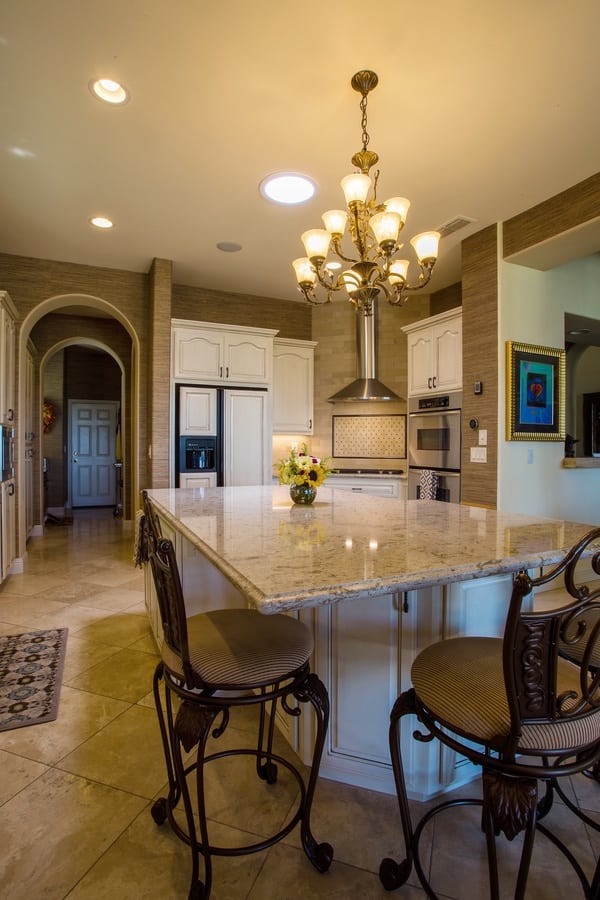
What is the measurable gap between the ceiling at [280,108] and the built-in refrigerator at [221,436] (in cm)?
155

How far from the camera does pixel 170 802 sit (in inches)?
54.2

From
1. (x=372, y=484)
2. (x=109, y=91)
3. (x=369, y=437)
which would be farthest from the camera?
(x=369, y=437)

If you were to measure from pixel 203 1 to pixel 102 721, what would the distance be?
9.65ft

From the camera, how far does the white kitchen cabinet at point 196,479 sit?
432 centimetres

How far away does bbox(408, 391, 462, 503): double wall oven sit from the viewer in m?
3.82

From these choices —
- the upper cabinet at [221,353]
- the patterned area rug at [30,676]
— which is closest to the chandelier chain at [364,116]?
the upper cabinet at [221,353]

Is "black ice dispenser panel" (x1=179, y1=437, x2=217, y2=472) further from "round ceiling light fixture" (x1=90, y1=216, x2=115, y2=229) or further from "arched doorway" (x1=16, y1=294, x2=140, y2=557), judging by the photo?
"round ceiling light fixture" (x1=90, y1=216, x2=115, y2=229)

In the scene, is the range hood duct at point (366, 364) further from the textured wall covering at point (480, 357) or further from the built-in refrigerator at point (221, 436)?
the textured wall covering at point (480, 357)

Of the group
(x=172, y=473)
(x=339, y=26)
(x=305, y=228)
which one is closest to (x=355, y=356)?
(x=305, y=228)

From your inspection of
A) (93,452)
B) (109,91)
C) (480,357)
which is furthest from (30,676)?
(93,452)

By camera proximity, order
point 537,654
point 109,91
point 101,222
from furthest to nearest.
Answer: point 101,222 < point 109,91 < point 537,654

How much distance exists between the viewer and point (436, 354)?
13.5 feet

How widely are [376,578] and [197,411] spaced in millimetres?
3700

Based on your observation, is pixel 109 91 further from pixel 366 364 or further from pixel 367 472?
pixel 367 472
